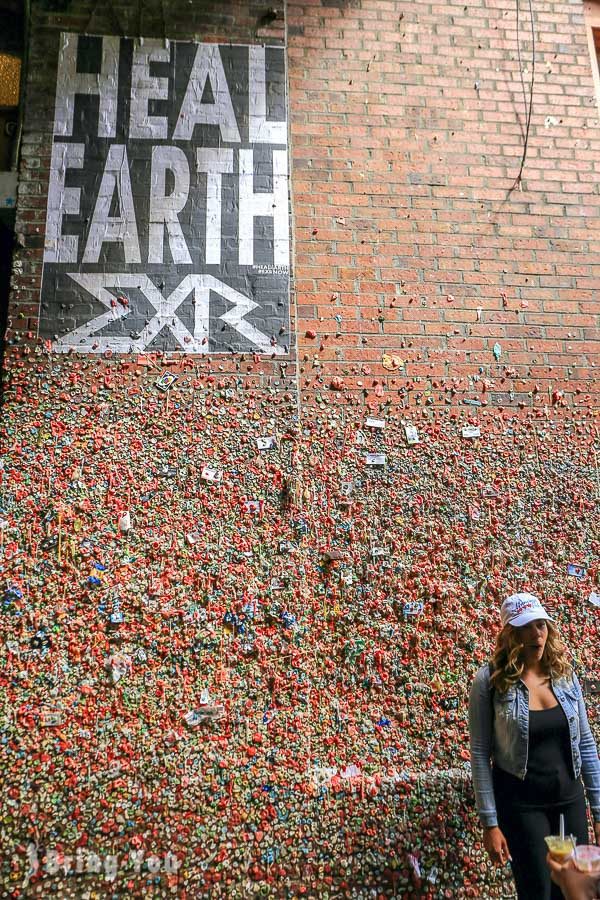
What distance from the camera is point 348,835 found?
268 centimetres

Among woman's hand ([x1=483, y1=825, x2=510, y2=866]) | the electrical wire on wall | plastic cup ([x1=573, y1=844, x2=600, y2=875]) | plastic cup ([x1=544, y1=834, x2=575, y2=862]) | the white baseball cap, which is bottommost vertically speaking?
woman's hand ([x1=483, y1=825, x2=510, y2=866])

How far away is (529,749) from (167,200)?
10.7ft

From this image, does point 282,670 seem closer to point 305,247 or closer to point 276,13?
point 305,247

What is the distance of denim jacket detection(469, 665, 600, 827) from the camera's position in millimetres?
2219

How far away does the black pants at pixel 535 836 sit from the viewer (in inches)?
82.5

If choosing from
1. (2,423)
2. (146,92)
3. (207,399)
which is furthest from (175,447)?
(146,92)

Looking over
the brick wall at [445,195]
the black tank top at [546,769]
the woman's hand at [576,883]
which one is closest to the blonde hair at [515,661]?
the black tank top at [546,769]

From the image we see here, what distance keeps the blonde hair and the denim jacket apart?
0.10ft

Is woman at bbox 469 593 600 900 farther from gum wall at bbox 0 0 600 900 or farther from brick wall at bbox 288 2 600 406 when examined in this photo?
brick wall at bbox 288 2 600 406

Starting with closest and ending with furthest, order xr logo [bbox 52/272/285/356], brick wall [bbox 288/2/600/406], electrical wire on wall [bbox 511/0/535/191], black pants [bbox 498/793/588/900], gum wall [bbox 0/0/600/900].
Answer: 1. black pants [bbox 498/793/588/900]
2. gum wall [bbox 0/0/600/900]
3. xr logo [bbox 52/272/285/356]
4. brick wall [bbox 288/2/600/406]
5. electrical wire on wall [bbox 511/0/535/191]

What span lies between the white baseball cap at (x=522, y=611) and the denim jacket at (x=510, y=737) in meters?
0.23

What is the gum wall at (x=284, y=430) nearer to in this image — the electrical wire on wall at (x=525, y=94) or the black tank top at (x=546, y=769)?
the electrical wire on wall at (x=525, y=94)

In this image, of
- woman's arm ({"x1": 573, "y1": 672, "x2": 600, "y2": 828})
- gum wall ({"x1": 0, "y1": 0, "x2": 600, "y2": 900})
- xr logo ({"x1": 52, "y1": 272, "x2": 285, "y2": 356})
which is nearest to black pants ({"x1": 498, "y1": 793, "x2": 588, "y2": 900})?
woman's arm ({"x1": 573, "y1": 672, "x2": 600, "y2": 828})

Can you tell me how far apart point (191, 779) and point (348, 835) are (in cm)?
75
